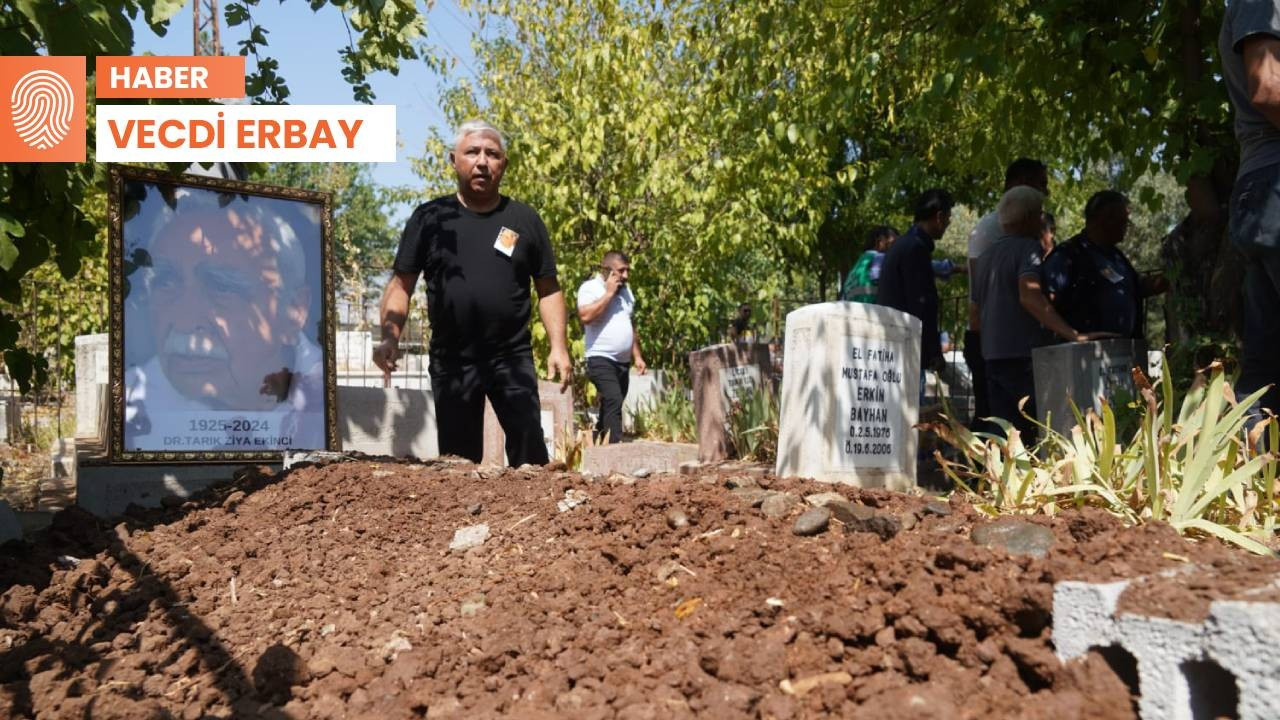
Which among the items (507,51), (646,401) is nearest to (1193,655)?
(646,401)

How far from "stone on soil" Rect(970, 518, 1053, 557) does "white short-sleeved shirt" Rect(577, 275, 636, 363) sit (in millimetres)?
6136

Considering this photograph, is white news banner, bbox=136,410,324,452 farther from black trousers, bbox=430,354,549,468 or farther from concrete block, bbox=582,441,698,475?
concrete block, bbox=582,441,698,475

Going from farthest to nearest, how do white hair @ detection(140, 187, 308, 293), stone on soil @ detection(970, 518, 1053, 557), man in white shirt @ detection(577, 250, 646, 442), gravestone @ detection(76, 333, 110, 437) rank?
gravestone @ detection(76, 333, 110, 437)
man in white shirt @ detection(577, 250, 646, 442)
white hair @ detection(140, 187, 308, 293)
stone on soil @ detection(970, 518, 1053, 557)

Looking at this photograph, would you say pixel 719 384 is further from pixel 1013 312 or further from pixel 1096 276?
pixel 1096 276

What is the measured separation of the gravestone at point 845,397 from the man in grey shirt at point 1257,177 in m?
1.75

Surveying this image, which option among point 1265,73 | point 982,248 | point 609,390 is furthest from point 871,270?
point 1265,73

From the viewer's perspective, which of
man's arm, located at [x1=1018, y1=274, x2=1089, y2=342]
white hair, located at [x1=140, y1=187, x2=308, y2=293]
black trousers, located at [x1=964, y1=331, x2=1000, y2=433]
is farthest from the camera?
black trousers, located at [x1=964, y1=331, x2=1000, y2=433]

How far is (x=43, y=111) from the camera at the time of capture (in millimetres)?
4758

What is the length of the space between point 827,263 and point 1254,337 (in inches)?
651

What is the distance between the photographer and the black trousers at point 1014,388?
19.9ft

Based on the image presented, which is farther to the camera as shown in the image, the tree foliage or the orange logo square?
the tree foliage

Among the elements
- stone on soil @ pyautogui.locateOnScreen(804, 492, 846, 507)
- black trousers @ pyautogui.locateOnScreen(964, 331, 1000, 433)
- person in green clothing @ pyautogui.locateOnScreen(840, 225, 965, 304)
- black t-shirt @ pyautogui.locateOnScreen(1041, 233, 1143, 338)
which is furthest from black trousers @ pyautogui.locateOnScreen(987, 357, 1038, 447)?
stone on soil @ pyautogui.locateOnScreen(804, 492, 846, 507)

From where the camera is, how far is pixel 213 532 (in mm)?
4141

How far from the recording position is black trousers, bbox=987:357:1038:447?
19.9ft
